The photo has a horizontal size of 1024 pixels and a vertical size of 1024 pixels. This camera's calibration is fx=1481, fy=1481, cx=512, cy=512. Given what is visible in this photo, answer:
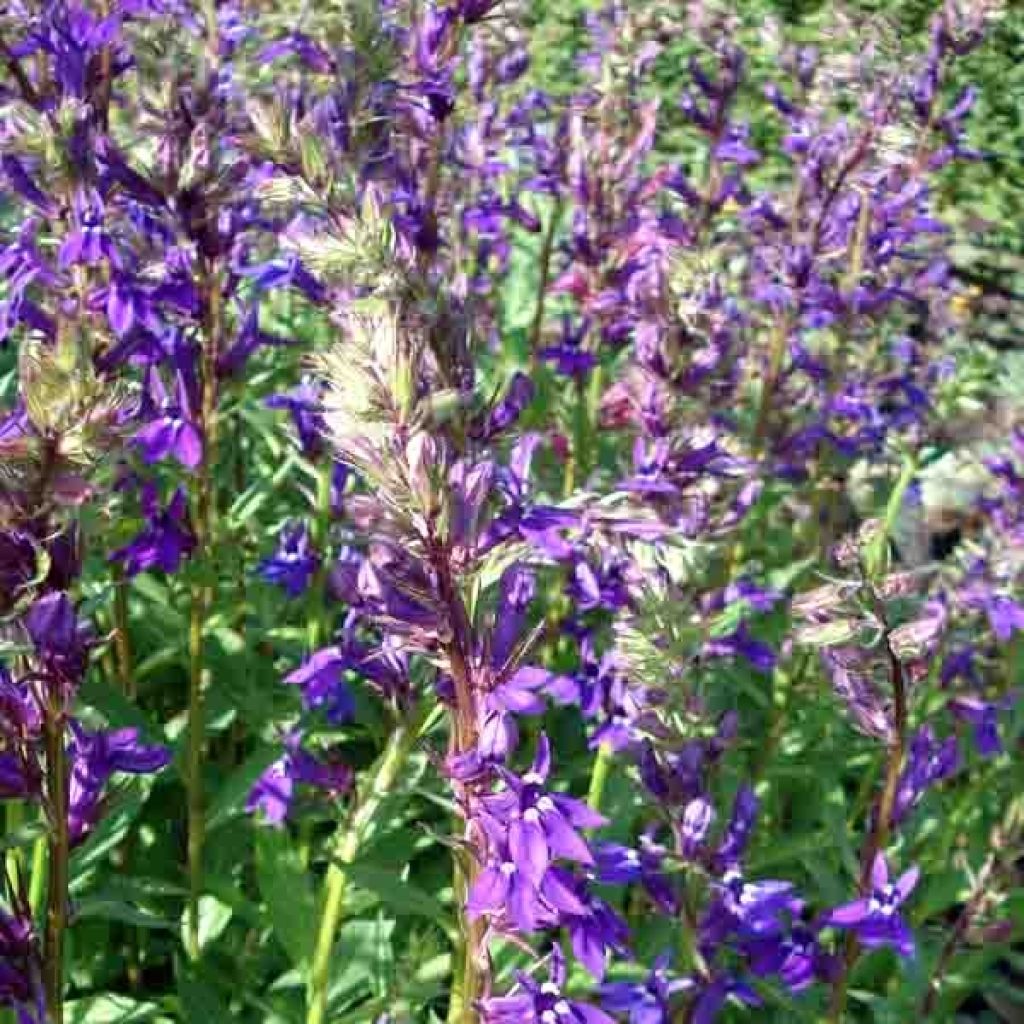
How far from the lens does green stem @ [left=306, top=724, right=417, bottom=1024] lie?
267cm

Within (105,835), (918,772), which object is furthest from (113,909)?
(918,772)

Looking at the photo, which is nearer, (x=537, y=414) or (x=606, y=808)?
(x=606, y=808)

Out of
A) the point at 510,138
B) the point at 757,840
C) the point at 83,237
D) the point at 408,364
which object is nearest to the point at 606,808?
the point at 757,840

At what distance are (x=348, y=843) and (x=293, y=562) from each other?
115 centimetres

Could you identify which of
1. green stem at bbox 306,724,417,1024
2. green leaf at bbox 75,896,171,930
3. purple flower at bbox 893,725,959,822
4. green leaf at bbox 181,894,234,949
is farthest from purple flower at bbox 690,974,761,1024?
green leaf at bbox 181,894,234,949

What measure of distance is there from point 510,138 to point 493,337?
29.4 inches

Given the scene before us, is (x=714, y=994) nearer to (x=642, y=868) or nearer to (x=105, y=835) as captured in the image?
(x=642, y=868)

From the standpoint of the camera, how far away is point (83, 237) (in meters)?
2.98

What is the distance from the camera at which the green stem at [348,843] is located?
2668mm

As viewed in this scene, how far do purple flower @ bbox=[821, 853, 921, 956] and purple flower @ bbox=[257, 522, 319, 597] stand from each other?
1559 millimetres

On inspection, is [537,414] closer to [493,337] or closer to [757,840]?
[493,337]

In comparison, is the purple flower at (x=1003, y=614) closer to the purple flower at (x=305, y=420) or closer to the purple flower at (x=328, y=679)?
the purple flower at (x=328, y=679)

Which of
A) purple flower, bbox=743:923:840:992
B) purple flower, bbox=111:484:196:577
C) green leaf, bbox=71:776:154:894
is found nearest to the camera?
purple flower, bbox=743:923:840:992

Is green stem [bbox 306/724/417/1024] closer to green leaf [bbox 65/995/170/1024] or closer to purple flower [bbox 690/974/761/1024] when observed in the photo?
green leaf [bbox 65/995/170/1024]
